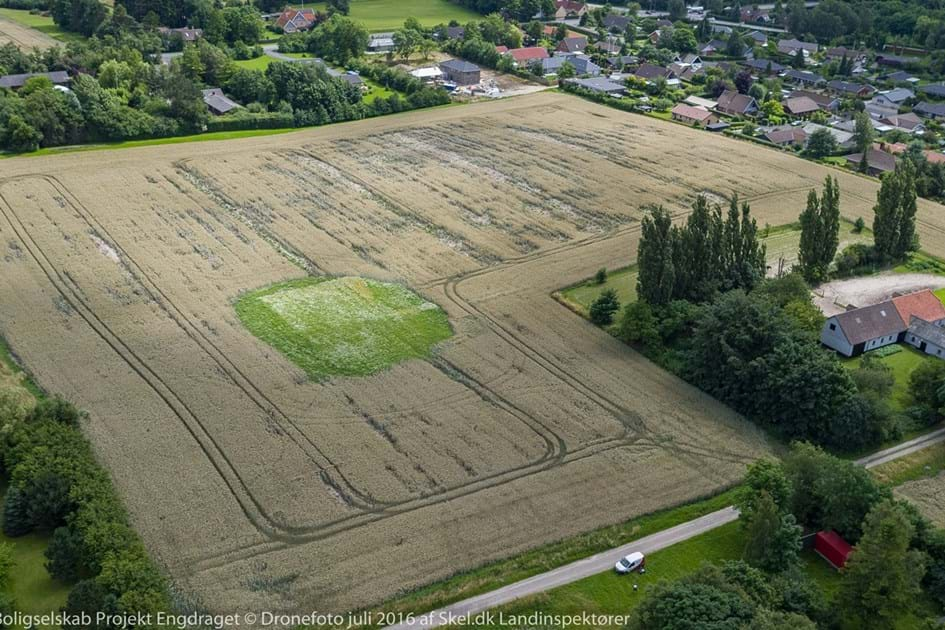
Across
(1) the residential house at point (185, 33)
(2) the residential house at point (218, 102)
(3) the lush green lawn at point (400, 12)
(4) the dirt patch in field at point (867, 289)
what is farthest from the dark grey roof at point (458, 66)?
(4) the dirt patch in field at point (867, 289)

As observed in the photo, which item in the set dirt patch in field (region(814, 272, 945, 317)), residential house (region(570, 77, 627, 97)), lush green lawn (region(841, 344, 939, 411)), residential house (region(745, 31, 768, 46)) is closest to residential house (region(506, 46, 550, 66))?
residential house (region(570, 77, 627, 97))

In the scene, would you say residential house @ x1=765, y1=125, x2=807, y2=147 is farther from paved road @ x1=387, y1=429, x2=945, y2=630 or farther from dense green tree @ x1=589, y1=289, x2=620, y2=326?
paved road @ x1=387, y1=429, x2=945, y2=630

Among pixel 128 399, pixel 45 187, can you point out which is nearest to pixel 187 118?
pixel 45 187

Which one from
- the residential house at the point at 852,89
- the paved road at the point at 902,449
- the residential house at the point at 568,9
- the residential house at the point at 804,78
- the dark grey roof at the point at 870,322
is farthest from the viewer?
the residential house at the point at 568,9

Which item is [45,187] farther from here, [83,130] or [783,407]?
[783,407]

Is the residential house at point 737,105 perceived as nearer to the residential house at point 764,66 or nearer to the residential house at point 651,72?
the residential house at point 651,72

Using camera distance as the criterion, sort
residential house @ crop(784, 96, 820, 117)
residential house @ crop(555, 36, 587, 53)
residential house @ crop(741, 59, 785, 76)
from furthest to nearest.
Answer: residential house @ crop(555, 36, 587, 53) < residential house @ crop(741, 59, 785, 76) < residential house @ crop(784, 96, 820, 117)

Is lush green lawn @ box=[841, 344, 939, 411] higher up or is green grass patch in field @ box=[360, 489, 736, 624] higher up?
lush green lawn @ box=[841, 344, 939, 411]
